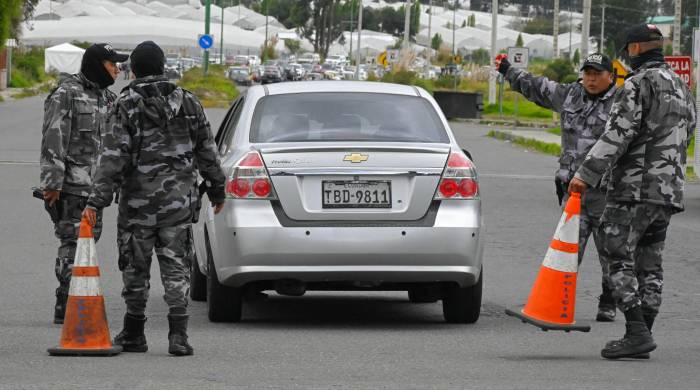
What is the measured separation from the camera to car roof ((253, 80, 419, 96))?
10.1m

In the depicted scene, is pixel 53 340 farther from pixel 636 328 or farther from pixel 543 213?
pixel 543 213

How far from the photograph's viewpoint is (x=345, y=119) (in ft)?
31.9

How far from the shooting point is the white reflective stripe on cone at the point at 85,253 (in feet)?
26.8

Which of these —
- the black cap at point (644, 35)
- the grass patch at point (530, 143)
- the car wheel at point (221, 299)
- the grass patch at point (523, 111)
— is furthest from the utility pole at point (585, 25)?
the black cap at point (644, 35)

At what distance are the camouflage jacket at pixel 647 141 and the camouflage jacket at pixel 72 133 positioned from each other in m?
3.07

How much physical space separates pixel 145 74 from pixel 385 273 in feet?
6.23

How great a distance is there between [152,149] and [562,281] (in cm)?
236

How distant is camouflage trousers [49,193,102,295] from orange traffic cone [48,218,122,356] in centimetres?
136

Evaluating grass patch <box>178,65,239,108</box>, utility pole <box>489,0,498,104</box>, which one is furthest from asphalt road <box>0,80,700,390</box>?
utility pole <box>489,0,498,104</box>

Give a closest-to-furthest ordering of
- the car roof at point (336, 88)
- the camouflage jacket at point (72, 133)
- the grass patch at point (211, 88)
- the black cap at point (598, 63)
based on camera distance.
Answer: the camouflage jacket at point (72, 133) < the car roof at point (336, 88) < the black cap at point (598, 63) < the grass patch at point (211, 88)

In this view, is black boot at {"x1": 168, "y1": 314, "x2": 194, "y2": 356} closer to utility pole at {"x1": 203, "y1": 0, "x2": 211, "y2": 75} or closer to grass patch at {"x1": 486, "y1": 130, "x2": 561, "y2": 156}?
grass patch at {"x1": 486, "y1": 130, "x2": 561, "y2": 156}

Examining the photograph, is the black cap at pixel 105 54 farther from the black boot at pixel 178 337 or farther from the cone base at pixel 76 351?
the cone base at pixel 76 351

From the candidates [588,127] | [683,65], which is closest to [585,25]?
[683,65]

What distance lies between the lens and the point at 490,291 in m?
11.7
